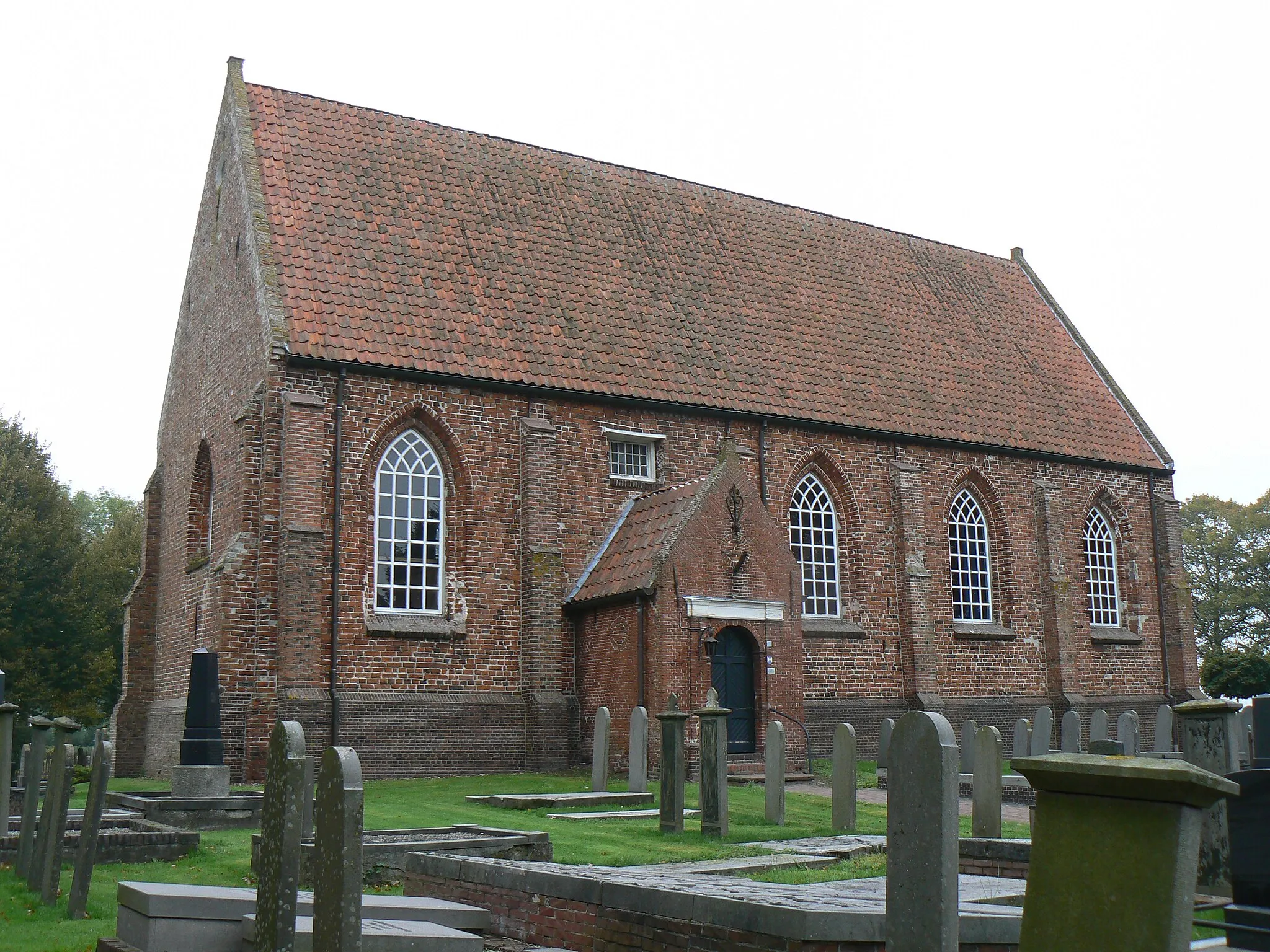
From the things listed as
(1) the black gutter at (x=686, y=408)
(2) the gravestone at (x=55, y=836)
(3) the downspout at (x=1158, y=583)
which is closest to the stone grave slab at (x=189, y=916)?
(2) the gravestone at (x=55, y=836)

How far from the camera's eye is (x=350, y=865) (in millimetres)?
5430

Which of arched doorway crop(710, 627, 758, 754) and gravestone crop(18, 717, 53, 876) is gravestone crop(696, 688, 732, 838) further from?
arched doorway crop(710, 627, 758, 754)

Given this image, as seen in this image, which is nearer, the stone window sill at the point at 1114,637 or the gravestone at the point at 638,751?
the gravestone at the point at 638,751

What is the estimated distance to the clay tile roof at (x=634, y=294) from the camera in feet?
73.0

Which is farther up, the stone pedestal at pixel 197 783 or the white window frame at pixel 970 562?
the white window frame at pixel 970 562

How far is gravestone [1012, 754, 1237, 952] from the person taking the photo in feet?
11.6

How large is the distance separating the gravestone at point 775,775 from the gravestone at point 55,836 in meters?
7.73

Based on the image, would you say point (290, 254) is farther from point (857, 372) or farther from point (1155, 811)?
point (1155, 811)

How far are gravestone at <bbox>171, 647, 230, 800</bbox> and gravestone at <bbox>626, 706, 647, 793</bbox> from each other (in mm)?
5303

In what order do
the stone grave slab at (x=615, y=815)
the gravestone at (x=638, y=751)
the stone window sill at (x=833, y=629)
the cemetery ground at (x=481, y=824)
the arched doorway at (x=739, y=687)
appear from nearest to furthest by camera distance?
the cemetery ground at (x=481, y=824) → the stone grave slab at (x=615, y=815) → the gravestone at (x=638, y=751) → the arched doorway at (x=739, y=687) → the stone window sill at (x=833, y=629)

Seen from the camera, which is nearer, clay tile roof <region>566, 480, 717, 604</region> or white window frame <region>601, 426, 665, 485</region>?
clay tile roof <region>566, 480, 717, 604</region>

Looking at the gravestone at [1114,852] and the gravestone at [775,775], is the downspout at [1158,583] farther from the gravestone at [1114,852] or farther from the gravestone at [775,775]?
the gravestone at [1114,852]

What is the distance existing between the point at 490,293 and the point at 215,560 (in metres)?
7.03

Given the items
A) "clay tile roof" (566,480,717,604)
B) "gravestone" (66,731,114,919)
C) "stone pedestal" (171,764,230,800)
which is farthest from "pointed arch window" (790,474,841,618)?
"gravestone" (66,731,114,919)
